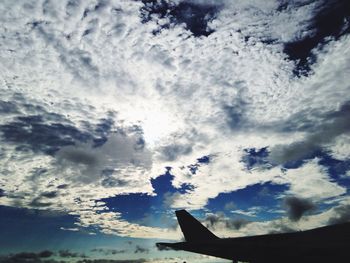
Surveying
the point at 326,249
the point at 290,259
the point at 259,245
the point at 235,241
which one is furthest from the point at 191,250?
the point at 326,249

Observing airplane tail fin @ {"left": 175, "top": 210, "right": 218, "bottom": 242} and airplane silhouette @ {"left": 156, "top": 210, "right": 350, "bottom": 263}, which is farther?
airplane tail fin @ {"left": 175, "top": 210, "right": 218, "bottom": 242}

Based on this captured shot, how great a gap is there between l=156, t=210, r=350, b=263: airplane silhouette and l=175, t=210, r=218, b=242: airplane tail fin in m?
0.95

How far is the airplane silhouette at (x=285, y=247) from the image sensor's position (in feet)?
76.7

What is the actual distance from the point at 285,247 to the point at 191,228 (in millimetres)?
14262

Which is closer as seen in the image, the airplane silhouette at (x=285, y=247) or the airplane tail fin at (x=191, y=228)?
the airplane silhouette at (x=285, y=247)

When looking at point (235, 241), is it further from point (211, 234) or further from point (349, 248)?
point (349, 248)

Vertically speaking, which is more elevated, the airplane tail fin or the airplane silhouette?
the airplane tail fin

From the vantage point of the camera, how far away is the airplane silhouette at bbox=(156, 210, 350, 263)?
23.4 metres

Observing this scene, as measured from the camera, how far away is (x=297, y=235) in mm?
27859

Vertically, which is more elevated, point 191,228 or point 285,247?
point 191,228

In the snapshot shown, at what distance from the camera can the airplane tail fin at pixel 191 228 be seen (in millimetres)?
36000

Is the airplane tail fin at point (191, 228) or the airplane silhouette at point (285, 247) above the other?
the airplane tail fin at point (191, 228)

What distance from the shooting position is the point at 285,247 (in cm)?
2572

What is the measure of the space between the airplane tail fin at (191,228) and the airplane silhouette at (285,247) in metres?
0.95
